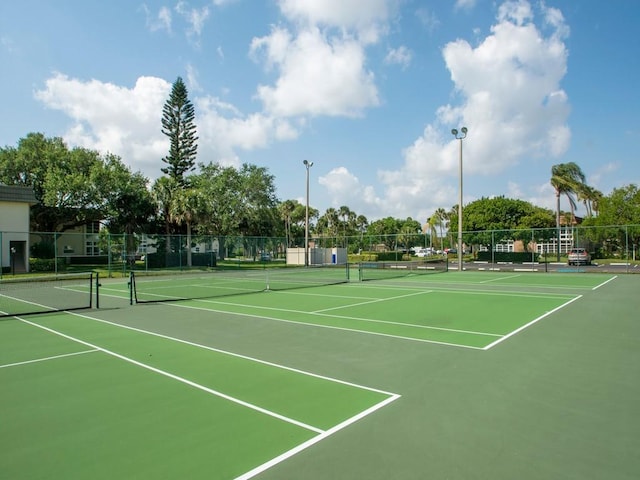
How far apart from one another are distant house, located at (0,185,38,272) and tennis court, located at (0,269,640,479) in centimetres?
2225

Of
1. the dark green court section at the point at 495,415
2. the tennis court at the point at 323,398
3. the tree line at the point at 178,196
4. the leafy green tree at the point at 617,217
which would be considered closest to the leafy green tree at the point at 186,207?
the tree line at the point at 178,196

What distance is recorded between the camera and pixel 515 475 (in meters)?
3.39

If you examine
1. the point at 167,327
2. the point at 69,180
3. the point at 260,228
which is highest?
the point at 69,180

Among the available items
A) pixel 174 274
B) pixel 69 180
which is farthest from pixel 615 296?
pixel 69 180

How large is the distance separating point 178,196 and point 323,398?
34643 mm

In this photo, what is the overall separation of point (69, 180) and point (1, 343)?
110ft

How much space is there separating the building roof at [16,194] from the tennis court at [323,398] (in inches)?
1012

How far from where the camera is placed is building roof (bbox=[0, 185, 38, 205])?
100ft

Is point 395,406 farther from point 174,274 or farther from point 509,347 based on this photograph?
point 174,274

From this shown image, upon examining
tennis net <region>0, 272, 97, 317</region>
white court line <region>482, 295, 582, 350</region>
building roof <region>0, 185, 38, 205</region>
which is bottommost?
tennis net <region>0, 272, 97, 317</region>

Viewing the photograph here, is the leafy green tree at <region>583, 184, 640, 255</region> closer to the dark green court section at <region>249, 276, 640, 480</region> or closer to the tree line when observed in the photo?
the tree line

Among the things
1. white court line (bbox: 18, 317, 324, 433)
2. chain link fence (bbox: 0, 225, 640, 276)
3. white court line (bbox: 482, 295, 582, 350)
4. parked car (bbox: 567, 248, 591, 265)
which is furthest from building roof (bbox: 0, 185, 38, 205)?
parked car (bbox: 567, 248, 591, 265)

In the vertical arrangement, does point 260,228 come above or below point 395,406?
above

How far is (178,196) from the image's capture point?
36.9 m
